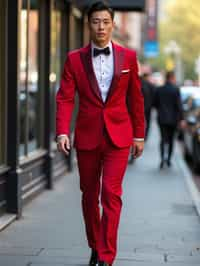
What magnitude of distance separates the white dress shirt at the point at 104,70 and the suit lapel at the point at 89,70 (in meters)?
0.03

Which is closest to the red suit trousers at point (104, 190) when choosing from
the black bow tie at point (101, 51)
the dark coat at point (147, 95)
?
the black bow tie at point (101, 51)

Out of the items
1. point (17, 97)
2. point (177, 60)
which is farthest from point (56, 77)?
point (177, 60)

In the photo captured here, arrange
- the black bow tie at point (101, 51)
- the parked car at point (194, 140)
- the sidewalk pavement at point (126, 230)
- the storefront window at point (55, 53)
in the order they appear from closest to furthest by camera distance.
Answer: the black bow tie at point (101, 51), the sidewalk pavement at point (126, 230), the storefront window at point (55, 53), the parked car at point (194, 140)

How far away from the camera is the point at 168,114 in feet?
49.9

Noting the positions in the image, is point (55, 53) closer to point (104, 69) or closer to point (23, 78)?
point (23, 78)

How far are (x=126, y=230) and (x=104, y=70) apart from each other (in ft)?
8.47

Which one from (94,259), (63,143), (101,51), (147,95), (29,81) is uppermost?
(101,51)

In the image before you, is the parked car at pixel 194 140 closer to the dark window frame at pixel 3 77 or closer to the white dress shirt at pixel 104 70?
the dark window frame at pixel 3 77

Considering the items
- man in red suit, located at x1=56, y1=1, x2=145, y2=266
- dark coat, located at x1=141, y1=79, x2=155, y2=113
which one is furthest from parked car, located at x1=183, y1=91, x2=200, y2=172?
man in red suit, located at x1=56, y1=1, x2=145, y2=266

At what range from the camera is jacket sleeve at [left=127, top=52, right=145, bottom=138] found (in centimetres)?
615

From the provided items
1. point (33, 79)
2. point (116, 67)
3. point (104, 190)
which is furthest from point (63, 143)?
point (33, 79)

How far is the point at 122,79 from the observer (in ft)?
19.8

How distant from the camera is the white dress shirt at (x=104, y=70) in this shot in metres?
6.04

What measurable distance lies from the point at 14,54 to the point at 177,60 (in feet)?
213
